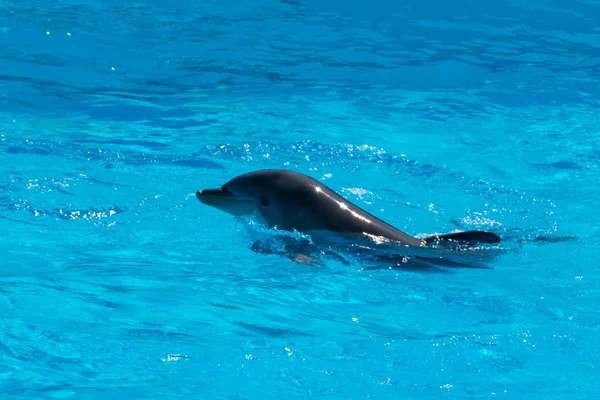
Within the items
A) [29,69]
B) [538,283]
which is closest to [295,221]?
[538,283]

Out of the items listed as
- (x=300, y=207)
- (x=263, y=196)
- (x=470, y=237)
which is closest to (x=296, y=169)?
(x=263, y=196)

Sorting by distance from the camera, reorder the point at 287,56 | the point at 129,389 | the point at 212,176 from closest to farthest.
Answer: the point at 129,389, the point at 212,176, the point at 287,56

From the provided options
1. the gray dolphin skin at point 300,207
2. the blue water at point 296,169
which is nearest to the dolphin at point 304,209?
the gray dolphin skin at point 300,207

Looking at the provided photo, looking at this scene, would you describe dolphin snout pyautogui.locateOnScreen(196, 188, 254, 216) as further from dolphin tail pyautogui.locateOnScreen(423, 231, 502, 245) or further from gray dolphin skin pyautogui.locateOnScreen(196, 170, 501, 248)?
dolphin tail pyautogui.locateOnScreen(423, 231, 502, 245)

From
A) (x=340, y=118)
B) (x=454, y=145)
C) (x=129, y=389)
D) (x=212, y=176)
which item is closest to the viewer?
(x=129, y=389)

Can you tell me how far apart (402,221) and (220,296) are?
7.52 feet

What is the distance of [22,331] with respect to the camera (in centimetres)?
473

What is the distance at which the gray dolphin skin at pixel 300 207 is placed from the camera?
6191mm

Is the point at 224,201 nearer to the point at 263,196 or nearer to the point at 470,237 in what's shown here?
the point at 263,196

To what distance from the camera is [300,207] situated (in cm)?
643

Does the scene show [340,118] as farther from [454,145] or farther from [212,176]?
[212,176]

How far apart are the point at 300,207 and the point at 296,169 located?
1769 millimetres

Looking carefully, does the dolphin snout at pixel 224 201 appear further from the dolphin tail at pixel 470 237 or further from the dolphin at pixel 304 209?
the dolphin tail at pixel 470 237

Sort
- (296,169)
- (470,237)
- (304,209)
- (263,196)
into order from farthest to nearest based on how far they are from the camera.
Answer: (296,169) → (263,196) → (304,209) → (470,237)
